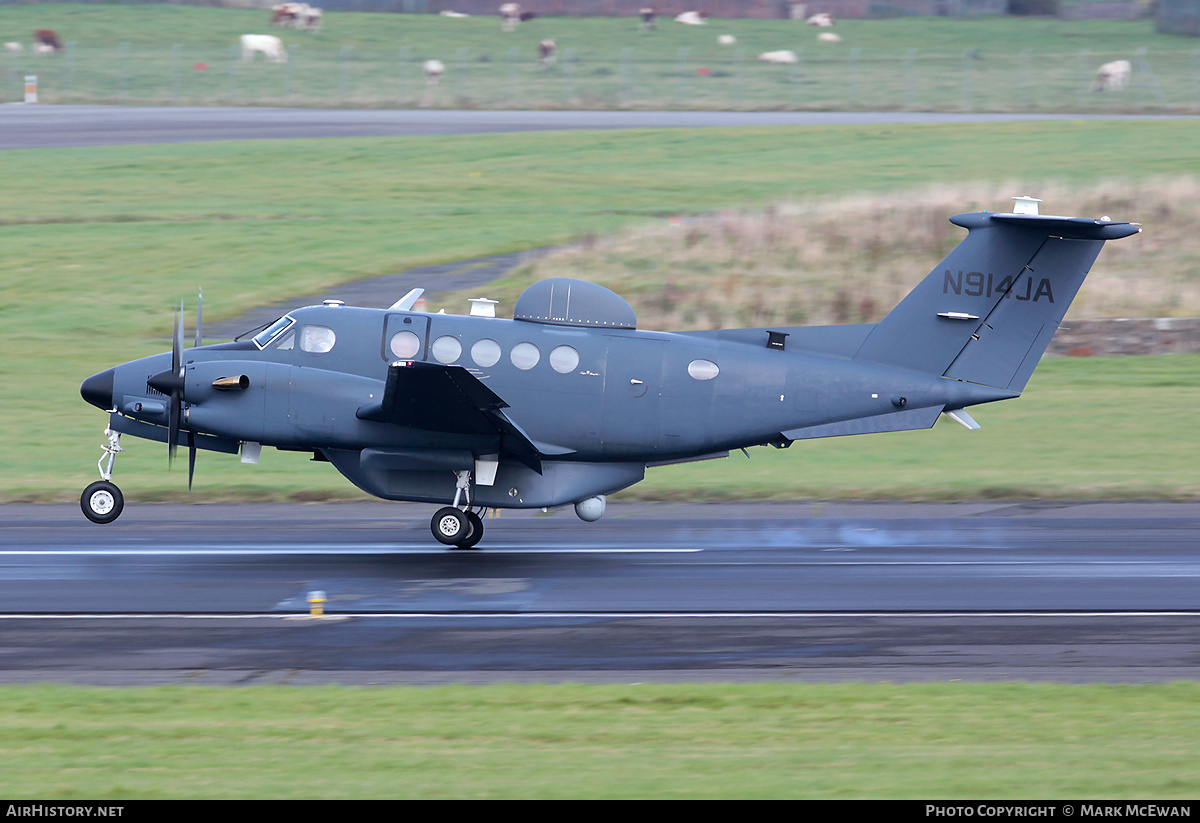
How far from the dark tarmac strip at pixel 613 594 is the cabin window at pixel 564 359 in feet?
7.90

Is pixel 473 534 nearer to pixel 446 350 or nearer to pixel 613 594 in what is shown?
pixel 446 350

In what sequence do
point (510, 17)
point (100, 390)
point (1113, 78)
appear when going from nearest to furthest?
point (100, 390) → point (1113, 78) → point (510, 17)

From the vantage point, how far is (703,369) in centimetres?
1730

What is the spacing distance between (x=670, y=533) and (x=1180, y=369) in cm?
1499

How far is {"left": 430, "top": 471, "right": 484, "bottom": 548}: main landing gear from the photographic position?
17203 mm

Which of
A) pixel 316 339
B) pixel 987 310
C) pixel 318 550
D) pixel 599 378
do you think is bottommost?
pixel 318 550

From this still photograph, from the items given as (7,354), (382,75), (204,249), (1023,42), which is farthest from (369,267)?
(1023,42)

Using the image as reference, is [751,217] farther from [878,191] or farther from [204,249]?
[204,249]

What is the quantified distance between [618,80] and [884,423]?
51.8m

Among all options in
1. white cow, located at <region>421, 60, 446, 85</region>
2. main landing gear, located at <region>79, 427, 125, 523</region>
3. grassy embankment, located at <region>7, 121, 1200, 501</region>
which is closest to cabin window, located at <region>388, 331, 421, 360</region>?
main landing gear, located at <region>79, 427, 125, 523</region>

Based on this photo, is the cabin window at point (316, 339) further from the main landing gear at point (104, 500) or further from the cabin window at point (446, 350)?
the main landing gear at point (104, 500)

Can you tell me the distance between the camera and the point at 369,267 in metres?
34.9

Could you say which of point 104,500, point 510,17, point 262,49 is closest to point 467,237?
point 104,500

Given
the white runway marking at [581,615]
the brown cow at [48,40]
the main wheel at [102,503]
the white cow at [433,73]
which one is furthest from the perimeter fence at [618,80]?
the white runway marking at [581,615]
